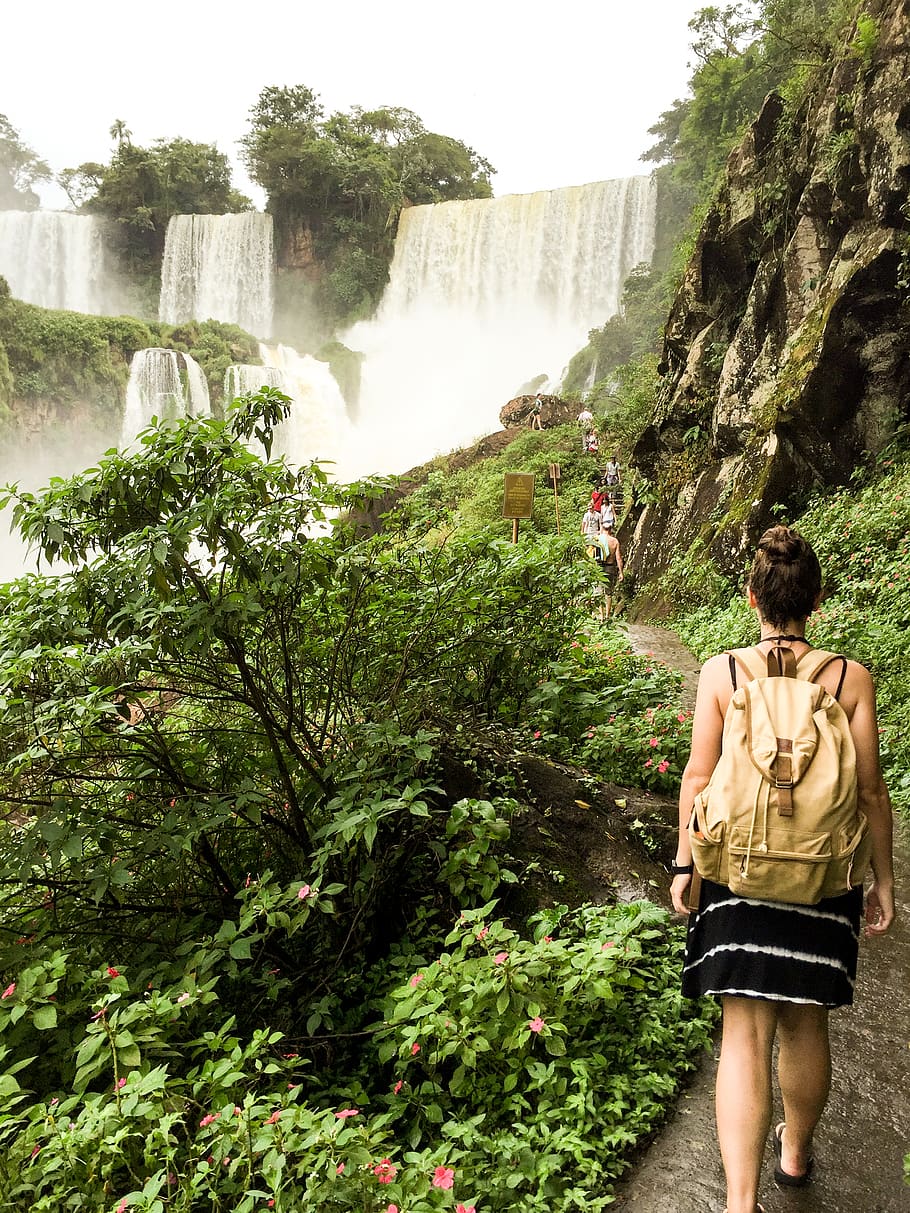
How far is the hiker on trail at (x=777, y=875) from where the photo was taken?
1617 mm

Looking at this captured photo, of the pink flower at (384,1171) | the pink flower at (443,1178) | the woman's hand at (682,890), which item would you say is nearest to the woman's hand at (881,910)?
the woman's hand at (682,890)

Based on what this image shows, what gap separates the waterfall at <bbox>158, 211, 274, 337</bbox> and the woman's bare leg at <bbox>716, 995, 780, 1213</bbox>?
39613 mm

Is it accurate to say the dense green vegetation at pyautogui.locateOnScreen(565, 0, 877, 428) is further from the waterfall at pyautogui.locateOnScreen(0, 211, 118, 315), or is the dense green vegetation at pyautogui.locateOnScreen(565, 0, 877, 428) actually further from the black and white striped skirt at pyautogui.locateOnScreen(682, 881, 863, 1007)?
the waterfall at pyautogui.locateOnScreen(0, 211, 118, 315)

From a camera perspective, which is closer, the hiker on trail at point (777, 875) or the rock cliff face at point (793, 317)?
the hiker on trail at point (777, 875)

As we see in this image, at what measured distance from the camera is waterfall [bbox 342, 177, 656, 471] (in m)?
31.6

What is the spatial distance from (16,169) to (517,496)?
4904cm

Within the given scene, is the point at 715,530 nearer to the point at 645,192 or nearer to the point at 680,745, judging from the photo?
the point at 680,745

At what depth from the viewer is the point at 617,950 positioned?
246cm

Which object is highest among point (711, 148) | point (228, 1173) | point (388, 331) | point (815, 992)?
point (711, 148)

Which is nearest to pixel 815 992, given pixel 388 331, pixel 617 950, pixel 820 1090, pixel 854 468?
pixel 820 1090

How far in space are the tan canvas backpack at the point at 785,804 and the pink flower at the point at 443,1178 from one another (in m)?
0.96

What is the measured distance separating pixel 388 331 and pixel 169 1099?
1520 inches

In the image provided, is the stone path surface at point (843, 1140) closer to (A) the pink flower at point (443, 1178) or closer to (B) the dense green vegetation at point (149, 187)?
(A) the pink flower at point (443, 1178)

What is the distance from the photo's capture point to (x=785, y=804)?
5.24ft
